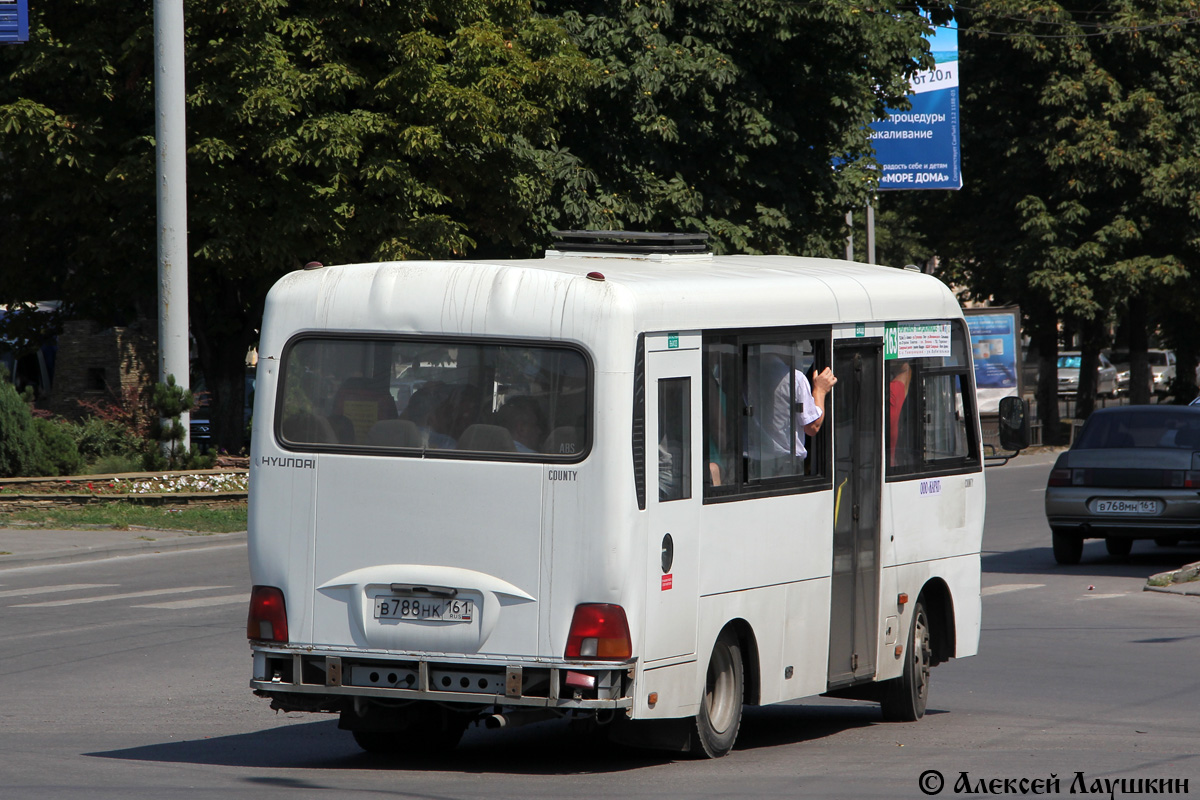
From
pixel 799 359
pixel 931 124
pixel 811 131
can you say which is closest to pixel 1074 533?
pixel 799 359

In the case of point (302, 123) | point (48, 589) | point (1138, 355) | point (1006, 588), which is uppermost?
point (302, 123)

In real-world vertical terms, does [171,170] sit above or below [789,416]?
above

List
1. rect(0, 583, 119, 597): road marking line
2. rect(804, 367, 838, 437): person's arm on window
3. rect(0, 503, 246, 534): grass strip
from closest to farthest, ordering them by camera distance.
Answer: rect(804, 367, 838, 437): person's arm on window < rect(0, 583, 119, 597): road marking line < rect(0, 503, 246, 534): grass strip

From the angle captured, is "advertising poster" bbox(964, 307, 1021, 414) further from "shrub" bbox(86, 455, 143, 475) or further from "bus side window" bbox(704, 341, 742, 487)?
"bus side window" bbox(704, 341, 742, 487)

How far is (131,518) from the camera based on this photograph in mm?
22719

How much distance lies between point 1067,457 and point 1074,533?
859mm

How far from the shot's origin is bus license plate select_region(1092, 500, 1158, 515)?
18391 mm

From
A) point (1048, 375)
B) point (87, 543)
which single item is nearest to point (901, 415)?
point (87, 543)

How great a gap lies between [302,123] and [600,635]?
20.2 meters

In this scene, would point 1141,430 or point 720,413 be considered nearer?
point 720,413

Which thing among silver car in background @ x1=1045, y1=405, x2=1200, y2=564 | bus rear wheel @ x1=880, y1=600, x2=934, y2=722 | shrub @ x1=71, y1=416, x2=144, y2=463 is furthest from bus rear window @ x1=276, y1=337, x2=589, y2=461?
shrub @ x1=71, y1=416, x2=144, y2=463

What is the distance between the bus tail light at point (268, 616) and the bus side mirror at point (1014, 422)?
476 cm

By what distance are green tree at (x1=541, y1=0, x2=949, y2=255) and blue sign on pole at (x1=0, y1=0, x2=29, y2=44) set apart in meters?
11.3

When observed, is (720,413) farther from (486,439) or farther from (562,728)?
(562,728)
